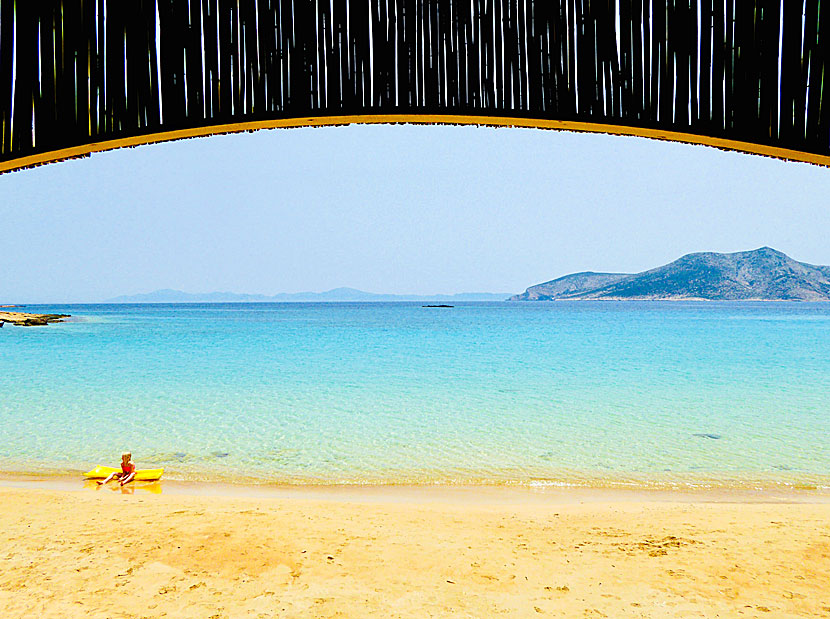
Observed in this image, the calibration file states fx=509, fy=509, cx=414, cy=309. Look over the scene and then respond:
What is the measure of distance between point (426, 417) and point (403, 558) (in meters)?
7.04

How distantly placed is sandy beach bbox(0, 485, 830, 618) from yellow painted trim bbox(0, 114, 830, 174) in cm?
282

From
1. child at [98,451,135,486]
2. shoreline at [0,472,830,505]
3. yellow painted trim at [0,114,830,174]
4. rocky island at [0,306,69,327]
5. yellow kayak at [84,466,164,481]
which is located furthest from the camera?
rocky island at [0,306,69,327]

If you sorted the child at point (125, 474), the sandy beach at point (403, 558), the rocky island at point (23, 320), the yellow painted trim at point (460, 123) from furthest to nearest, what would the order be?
the rocky island at point (23, 320) → the child at point (125, 474) → the sandy beach at point (403, 558) → the yellow painted trim at point (460, 123)

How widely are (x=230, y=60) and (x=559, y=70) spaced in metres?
1.03

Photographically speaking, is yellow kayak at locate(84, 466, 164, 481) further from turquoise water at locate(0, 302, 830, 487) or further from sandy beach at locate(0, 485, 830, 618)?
sandy beach at locate(0, 485, 830, 618)

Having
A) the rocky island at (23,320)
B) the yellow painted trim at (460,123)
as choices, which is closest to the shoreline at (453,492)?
the yellow painted trim at (460,123)

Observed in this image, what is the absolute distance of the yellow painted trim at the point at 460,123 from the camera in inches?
60.7

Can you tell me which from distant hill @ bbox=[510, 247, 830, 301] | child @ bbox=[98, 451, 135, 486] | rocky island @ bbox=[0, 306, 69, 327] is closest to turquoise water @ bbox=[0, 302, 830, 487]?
child @ bbox=[98, 451, 135, 486]

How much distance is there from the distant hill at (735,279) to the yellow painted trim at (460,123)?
161 m

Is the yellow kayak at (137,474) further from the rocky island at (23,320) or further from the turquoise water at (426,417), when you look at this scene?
the rocky island at (23,320)

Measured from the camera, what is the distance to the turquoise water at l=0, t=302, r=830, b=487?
7590 mm

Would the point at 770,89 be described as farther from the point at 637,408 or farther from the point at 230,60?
the point at 637,408

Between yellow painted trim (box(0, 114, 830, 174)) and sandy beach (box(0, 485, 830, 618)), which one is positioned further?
sandy beach (box(0, 485, 830, 618))

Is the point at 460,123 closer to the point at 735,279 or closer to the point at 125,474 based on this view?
the point at 125,474
